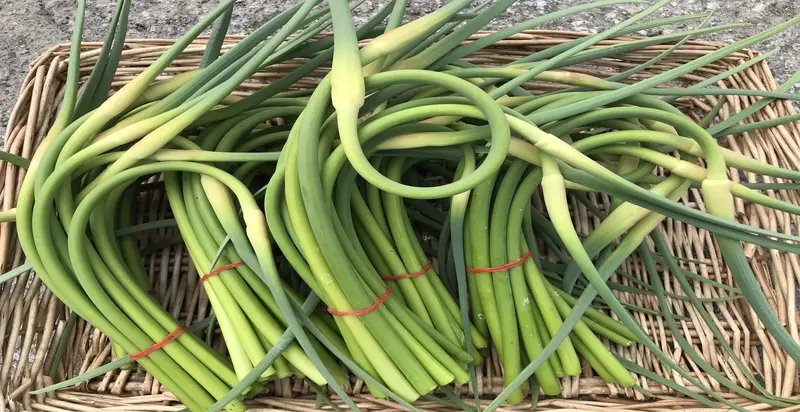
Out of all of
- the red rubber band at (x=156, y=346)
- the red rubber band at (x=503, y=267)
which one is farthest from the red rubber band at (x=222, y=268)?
the red rubber band at (x=503, y=267)

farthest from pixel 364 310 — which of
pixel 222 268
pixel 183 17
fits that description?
A: pixel 183 17

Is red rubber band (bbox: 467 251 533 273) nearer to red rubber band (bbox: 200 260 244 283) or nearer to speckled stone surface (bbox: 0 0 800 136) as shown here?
red rubber band (bbox: 200 260 244 283)

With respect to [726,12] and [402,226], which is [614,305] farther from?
[726,12]

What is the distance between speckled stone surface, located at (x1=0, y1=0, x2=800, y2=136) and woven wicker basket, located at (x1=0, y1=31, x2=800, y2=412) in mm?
292

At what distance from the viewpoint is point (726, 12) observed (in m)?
1.11

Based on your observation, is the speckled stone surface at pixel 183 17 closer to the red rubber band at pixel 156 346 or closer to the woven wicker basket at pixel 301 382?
the woven wicker basket at pixel 301 382

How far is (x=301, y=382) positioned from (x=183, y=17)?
0.72 meters

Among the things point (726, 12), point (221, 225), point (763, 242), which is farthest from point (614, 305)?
point (726, 12)

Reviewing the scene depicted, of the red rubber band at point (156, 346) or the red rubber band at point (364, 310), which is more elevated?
the red rubber band at point (364, 310)

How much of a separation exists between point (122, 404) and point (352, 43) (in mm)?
439

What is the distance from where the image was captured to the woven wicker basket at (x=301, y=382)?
0.67 m

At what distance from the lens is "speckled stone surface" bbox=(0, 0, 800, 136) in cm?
109

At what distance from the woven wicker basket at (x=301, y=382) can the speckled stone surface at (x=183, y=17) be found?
0.29 metres

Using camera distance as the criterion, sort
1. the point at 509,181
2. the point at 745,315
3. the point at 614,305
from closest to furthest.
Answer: the point at 614,305 < the point at 509,181 < the point at 745,315
